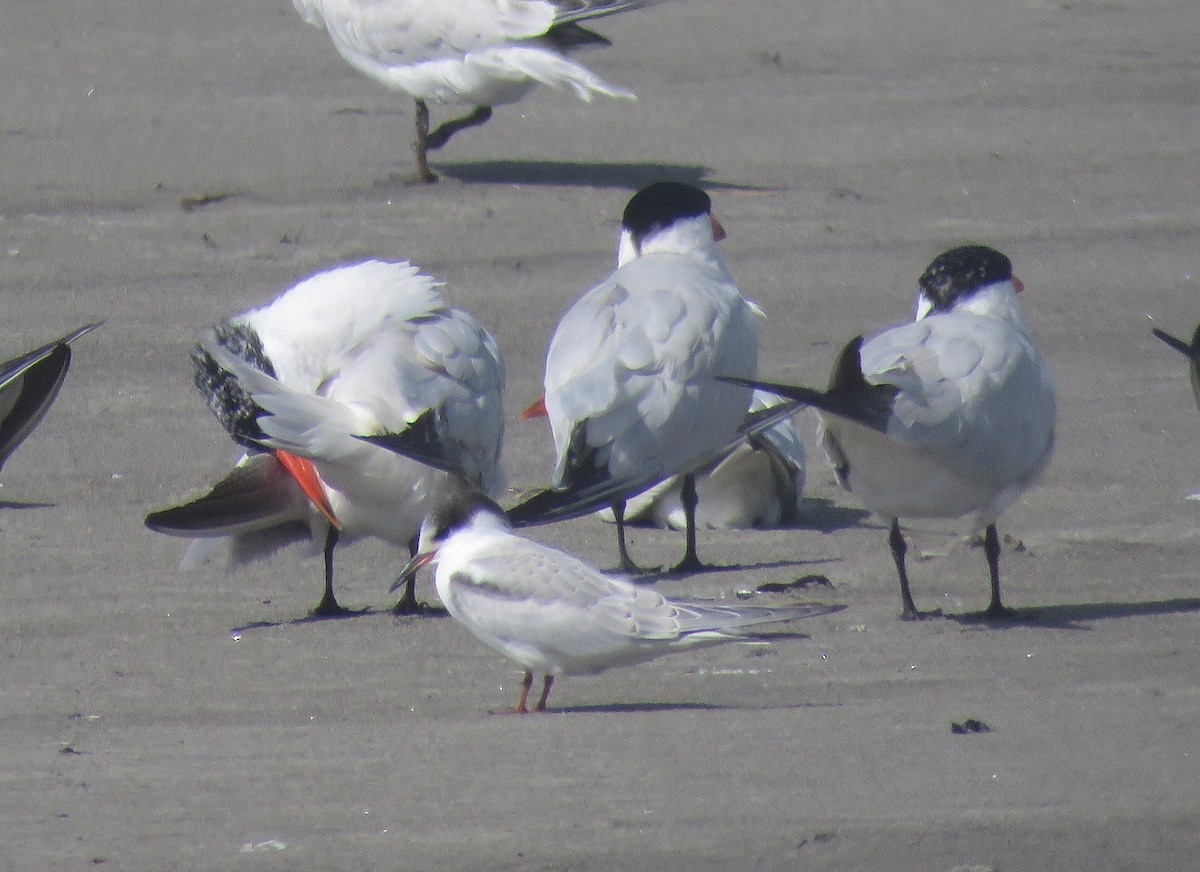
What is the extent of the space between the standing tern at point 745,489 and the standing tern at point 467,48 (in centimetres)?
284

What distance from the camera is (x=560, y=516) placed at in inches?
212

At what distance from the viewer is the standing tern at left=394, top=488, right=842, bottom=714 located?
4355mm

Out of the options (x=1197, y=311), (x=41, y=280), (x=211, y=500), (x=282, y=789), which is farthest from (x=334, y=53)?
(x=282, y=789)

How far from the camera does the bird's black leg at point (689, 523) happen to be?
18.9 ft

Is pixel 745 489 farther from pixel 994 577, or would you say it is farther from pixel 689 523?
pixel 994 577

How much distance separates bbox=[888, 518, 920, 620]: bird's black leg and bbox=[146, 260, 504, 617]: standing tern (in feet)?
3.35

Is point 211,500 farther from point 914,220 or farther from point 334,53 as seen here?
point 334,53

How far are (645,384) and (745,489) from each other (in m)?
0.73

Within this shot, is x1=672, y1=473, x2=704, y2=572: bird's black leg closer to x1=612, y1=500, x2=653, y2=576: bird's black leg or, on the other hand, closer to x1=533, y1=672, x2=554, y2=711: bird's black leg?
x1=612, y1=500, x2=653, y2=576: bird's black leg

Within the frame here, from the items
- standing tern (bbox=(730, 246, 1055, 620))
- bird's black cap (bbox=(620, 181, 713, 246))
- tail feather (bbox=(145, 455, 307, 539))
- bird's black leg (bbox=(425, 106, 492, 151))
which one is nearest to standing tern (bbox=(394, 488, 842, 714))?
standing tern (bbox=(730, 246, 1055, 620))

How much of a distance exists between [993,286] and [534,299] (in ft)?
8.12

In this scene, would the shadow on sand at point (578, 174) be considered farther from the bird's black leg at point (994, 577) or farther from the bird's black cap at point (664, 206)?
the bird's black leg at point (994, 577)

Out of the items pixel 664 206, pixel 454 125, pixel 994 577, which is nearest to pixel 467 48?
pixel 454 125

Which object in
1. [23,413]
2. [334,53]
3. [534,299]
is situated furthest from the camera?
[334,53]
